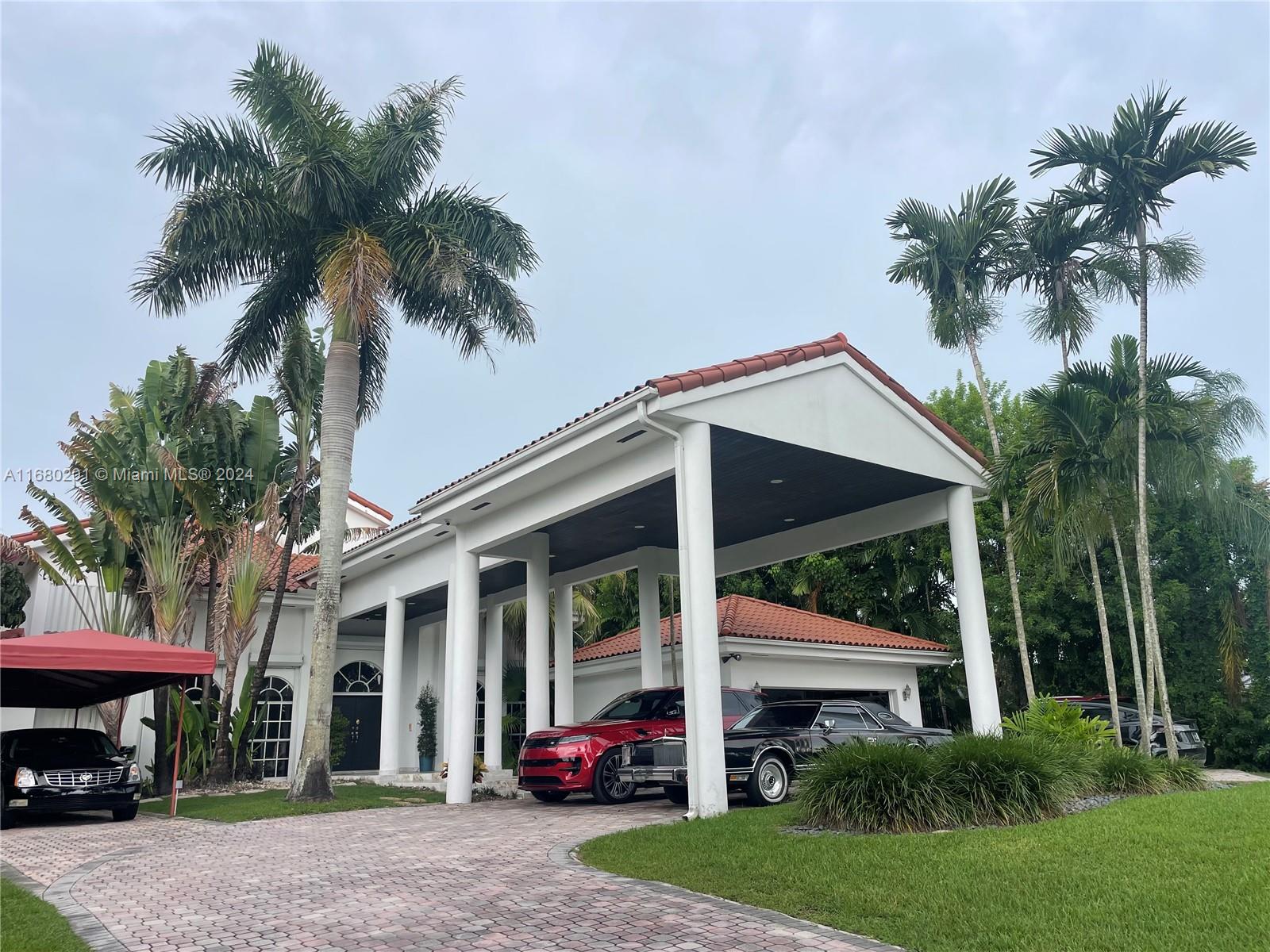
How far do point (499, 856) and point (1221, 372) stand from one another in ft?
50.8

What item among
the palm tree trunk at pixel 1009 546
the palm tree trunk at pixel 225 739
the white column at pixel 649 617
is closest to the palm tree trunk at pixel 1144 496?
the palm tree trunk at pixel 1009 546

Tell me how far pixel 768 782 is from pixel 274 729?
51.0 ft

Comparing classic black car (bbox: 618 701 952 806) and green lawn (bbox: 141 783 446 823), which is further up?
classic black car (bbox: 618 701 952 806)

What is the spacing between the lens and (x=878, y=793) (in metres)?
8.48

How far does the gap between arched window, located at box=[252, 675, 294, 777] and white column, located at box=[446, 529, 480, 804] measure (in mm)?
9117

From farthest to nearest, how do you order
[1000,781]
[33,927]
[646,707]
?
[646,707], [1000,781], [33,927]

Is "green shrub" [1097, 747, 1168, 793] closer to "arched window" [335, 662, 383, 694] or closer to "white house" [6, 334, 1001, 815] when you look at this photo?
"white house" [6, 334, 1001, 815]

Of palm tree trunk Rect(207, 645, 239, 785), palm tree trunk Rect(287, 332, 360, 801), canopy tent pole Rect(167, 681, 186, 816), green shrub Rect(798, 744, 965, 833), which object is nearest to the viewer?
green shrub Rect(798, 744, 965, 833)

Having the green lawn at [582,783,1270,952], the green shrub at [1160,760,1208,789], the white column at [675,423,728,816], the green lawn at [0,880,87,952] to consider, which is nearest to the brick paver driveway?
the green lawn at [0,880,87,952]

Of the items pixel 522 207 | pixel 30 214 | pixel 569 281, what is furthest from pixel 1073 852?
pixel 569 281

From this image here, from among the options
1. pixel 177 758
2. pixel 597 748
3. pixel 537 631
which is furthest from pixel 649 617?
pixel 177 758

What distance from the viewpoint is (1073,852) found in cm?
686

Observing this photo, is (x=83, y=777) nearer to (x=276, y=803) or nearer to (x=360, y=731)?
(x=276, y=803)

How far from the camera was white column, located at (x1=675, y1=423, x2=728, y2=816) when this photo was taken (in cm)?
1052
